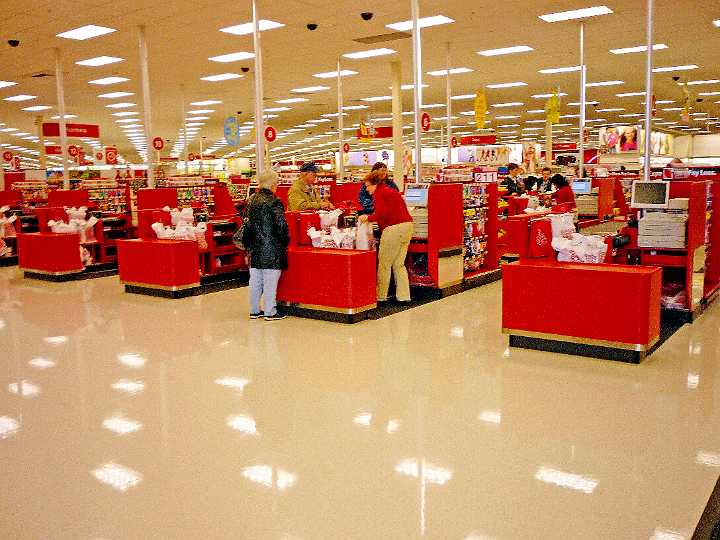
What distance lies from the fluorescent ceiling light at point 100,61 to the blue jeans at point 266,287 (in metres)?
8.59

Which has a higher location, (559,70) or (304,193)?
(559,70)

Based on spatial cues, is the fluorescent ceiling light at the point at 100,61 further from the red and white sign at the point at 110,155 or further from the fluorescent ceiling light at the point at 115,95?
the red and white sign at the point at 110,155

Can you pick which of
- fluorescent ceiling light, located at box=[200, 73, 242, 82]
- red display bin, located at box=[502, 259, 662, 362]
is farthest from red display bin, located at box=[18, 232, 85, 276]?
red display bin, located at box=[502, 259, 662, 362]

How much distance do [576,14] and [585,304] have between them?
7.03m

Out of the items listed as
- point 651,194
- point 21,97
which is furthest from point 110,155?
point 651,194

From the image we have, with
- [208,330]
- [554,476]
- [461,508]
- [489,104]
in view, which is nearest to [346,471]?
[461,508]

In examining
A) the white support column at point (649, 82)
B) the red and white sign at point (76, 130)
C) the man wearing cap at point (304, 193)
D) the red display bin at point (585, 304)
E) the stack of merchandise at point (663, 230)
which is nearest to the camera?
the red display bin at point (585, 304)

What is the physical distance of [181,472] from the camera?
3.53m

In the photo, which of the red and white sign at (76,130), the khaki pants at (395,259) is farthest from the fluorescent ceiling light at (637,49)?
the red and white sign at (76,130)

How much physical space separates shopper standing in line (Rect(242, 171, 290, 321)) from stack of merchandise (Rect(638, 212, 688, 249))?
3.67 metres

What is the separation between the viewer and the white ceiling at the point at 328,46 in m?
10.1

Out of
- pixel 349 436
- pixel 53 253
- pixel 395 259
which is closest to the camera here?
pixel 349 436

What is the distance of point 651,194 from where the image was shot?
6.46 metres

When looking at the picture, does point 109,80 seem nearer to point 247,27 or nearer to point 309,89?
point 309,89
